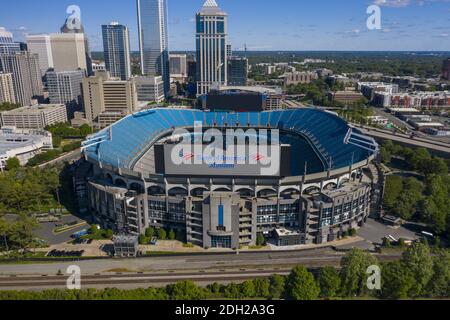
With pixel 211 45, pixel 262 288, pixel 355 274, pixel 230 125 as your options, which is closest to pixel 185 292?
pixel 262 288

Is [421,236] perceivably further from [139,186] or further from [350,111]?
[350,111]

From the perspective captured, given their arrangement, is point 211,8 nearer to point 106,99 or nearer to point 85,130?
point 106,99

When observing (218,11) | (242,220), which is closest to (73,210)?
(242,220)

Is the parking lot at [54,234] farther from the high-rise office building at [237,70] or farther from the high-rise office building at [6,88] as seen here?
the high-rise office building at [237,70]

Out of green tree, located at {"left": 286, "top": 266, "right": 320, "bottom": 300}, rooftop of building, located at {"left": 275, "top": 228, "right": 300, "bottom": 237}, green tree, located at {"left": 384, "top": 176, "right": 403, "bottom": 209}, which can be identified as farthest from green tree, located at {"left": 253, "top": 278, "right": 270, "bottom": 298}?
green tree, located at {"left": 384, "top": 176, "right": 403, "bottom": 209}

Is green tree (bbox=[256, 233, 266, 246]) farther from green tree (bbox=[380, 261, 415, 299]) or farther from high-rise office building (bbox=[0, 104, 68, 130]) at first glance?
high-rise office building (bbox=[0, 104, 68, 130])

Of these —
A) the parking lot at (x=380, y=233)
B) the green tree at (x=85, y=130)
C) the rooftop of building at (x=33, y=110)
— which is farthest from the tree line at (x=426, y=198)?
the rooftop of building at (x=33, y=110)

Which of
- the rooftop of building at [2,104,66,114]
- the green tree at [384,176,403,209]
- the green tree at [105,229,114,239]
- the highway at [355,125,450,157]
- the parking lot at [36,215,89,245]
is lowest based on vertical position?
the parking lot at [36,215,89,245]
